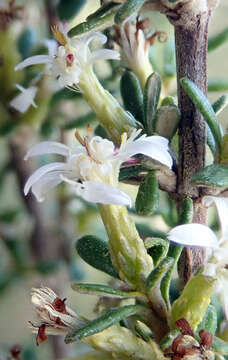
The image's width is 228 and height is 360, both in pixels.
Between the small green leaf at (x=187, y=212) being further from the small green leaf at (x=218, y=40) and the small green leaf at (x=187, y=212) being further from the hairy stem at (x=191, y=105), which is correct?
the small green leaf at (x=218, y=40)

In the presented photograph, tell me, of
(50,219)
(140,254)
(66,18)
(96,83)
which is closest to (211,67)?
(50,219)

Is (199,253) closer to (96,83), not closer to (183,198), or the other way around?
(183,198)

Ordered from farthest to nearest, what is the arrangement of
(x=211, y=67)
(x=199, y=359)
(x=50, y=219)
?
(x=211, y=67)
(x=50, y=219)
(x=199, y=359)

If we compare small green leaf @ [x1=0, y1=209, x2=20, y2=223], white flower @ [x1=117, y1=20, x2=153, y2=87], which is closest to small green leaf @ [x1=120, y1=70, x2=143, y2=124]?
white flower @ [x1=117, y1=20, x2=153, y2=87]

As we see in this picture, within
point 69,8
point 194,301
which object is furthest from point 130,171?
point 69,8

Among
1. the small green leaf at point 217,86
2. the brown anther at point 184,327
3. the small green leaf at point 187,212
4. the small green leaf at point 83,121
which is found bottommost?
the brown anther at point 184,327

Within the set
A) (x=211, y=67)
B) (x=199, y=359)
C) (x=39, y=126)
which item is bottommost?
(x=199, y=359)

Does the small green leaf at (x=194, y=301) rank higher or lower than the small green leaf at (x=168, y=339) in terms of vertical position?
higher

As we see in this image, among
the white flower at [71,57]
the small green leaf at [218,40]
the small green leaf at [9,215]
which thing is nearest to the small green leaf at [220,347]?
the white flower at [71,57]

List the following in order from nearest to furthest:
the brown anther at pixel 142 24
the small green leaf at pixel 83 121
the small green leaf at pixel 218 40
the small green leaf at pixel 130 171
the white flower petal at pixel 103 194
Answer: the white flower petal at pixel 103 194, the small green leaf at pixel 130 171, the brown anther at pixel 142 24, the small green leaf at pixel 218 40, the small green leaf at pixel 83 121
